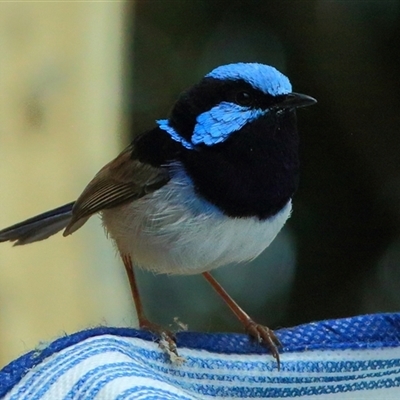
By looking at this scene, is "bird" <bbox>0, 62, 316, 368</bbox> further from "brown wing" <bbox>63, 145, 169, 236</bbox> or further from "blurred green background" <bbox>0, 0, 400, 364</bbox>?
"blurred green background" <bbox>0, 0, 400, 364</bbox>

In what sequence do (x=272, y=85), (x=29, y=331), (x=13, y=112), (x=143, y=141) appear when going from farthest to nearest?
1. (x=29, y=331)
2. (x=13, y=112)
3. (x=143, y=141)
4. (x=272, y=85)

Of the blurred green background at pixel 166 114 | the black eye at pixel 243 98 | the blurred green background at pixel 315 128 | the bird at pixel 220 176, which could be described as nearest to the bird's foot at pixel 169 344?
the bird at pixel 220 176

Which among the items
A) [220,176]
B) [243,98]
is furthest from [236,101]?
[220,176]

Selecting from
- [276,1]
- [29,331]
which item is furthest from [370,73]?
[29,331]

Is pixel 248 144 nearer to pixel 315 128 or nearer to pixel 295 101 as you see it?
pixel 295 101

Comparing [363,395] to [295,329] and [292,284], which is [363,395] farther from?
[292,284]

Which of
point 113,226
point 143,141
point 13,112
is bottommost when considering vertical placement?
point 113,226

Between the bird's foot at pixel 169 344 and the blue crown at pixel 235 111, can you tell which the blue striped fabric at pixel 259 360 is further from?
the blue crown at pixel 235 111

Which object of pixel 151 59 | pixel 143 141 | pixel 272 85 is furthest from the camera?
pixel 151 59
